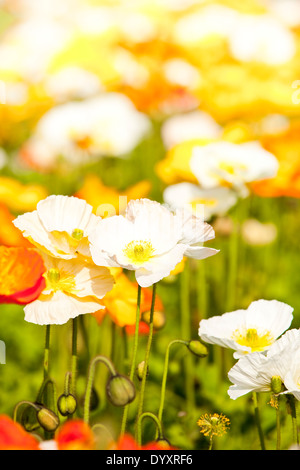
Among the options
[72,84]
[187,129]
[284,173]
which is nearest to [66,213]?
[284,173]

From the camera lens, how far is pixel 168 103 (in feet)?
6.05

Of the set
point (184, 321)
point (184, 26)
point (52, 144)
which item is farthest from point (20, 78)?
point (184, 321)

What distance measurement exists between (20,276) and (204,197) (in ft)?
1.13

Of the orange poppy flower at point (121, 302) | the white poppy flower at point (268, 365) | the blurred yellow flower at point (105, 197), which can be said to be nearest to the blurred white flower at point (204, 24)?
the blurred yellow flower at point (105, 197)

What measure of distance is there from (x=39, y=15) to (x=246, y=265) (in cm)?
→ 160

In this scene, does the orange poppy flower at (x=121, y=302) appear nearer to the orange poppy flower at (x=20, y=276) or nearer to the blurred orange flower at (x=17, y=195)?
the orange poppy flower at (x=20, y=276)

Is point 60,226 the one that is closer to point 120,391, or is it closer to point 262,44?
point 120,391

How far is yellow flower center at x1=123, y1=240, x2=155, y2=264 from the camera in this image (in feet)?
1.79

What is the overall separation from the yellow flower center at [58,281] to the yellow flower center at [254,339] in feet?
0.46

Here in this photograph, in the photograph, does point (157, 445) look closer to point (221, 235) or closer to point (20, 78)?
point (221, 235)

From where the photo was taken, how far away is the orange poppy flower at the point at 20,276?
533mm

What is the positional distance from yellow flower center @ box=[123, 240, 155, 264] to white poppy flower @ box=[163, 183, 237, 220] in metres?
0.22

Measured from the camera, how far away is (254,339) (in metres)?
0.56

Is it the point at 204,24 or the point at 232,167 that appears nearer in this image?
the point at 232,167
